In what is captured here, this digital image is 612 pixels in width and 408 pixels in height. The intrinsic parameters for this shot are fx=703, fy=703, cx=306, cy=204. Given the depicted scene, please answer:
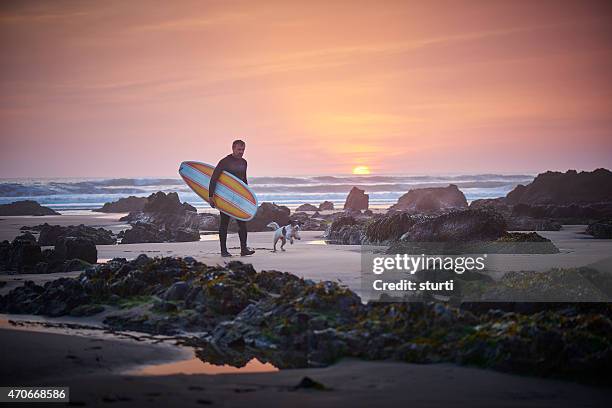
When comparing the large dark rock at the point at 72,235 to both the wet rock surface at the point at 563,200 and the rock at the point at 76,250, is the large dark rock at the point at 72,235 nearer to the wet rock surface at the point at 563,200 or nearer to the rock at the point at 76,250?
the rock at the point at 76,250

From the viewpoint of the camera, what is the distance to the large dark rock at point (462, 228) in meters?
13.2

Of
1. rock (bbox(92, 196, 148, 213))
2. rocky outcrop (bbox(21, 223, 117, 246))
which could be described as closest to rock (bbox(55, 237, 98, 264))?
rocky outcrop (bbox(21, 223, 117, 246))

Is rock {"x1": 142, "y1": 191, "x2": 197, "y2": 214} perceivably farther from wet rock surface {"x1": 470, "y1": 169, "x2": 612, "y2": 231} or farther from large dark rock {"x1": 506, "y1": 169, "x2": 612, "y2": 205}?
large dark rock {"x1": 506, "y1": 169, "x2": 612, "y2": 205}

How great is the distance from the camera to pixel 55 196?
53062 mm

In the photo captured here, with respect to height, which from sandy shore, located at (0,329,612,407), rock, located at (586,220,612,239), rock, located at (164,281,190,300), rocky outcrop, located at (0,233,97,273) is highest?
rock, located at (586,220,612,239)

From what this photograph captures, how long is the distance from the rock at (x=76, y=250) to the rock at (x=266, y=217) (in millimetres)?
9424

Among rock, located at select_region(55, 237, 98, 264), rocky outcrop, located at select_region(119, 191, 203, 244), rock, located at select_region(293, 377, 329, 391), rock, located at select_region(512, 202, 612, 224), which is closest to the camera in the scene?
rock, located at select_region(293, 377, 329, 391)

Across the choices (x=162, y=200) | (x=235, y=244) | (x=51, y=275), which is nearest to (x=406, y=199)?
(x=162, y=200)

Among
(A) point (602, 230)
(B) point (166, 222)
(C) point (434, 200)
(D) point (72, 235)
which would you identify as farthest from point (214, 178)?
(C) point (434, 200)

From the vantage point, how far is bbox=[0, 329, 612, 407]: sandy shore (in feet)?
16.7

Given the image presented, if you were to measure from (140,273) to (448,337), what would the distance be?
471 centimetres

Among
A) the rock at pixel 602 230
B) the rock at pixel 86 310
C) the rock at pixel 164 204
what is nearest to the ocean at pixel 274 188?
the rock at pixel 164 204

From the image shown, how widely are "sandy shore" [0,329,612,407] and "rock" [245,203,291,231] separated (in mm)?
15871

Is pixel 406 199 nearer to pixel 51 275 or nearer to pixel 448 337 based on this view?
pixel 51 275
